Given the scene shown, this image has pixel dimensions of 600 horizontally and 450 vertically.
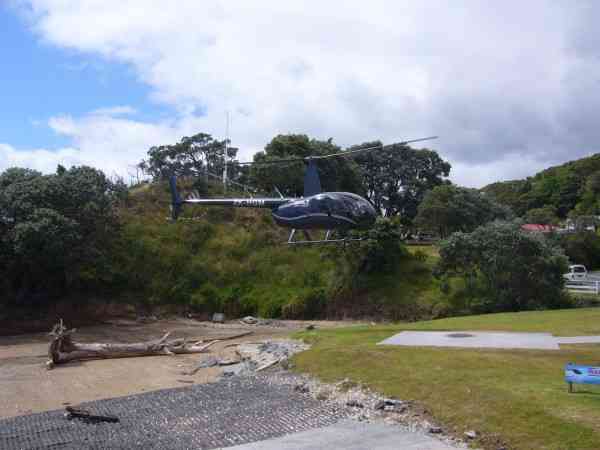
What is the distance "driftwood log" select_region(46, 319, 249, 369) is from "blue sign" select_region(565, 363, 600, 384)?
60.0ft

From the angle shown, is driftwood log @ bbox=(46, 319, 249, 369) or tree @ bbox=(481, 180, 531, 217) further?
tree @ bbox=(481, 180, 531, 217)

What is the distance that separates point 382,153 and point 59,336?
52637 mm

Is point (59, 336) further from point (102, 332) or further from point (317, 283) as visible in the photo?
point (317, 283)

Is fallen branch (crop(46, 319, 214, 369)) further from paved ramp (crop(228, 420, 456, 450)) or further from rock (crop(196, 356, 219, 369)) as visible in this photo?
paved ramp (crop(228, 420, 456, 450))

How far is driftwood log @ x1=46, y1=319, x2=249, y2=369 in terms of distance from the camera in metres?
23.5

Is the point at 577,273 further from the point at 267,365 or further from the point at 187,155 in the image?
the point at 187,155

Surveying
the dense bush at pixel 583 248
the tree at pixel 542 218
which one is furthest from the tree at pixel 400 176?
the dense bush at pixel 583 248

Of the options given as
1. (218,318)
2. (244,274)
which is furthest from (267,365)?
(244,274)

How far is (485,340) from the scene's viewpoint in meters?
18.9

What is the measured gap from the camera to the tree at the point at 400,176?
230 ft

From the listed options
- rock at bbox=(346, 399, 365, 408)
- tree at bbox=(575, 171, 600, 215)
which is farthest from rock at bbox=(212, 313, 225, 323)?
tree at bbox=(575, 171, 600, 215)

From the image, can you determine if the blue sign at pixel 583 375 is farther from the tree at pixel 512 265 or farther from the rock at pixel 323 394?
the tree at pixel 512 265

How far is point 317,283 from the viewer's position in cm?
4178

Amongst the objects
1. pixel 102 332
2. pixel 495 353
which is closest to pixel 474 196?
pixel 102 332
